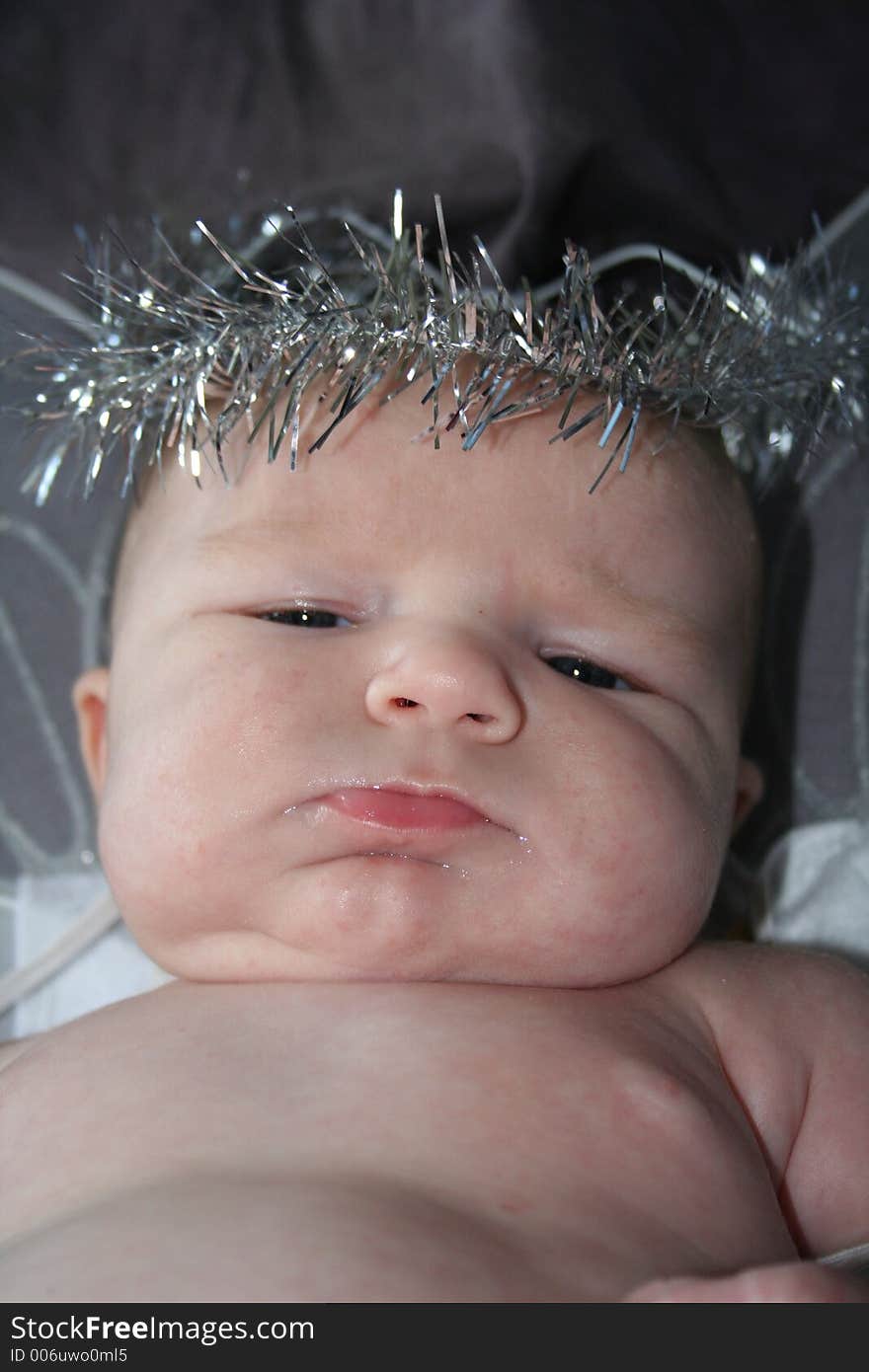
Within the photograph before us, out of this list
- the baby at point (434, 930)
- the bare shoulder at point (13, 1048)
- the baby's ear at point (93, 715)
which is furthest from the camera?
the baby's ear at point (93, 715)

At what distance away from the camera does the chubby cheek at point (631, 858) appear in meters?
1.27

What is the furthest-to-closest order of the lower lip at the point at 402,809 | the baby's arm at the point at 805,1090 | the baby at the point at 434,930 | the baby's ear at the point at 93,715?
the baby's ear at the point at 93,715 → the baby's arm at the point at 805,1090 → the lower lip at the point at 402,809 → the baby at the point at 434,930

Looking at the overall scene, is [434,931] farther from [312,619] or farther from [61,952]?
[61,952]

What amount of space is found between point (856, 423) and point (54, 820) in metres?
1.10

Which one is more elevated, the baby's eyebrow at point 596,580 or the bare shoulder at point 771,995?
the baby's eyebrow at point 596,580

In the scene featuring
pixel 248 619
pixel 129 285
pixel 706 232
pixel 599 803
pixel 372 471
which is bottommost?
pixel 599 803

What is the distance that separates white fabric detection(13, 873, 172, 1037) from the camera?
1.76m

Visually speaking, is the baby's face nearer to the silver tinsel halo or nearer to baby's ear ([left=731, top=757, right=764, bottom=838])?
the silver tinsel halo

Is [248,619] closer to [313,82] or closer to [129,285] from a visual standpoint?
[129,285]

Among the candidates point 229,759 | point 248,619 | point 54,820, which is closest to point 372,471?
point 248,619

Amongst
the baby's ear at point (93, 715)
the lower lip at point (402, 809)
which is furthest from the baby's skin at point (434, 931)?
the baby's ear at point (93, 715)

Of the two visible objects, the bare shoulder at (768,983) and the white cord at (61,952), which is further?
the white cord at (61,952)

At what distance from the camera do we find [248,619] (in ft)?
4.49

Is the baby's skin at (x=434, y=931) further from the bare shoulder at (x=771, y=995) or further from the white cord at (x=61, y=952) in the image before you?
the white cord at (x=61, y=952)
